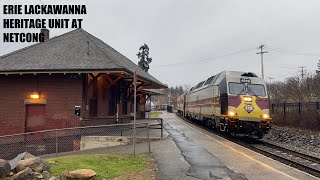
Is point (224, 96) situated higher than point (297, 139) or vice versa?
point (224, 96)

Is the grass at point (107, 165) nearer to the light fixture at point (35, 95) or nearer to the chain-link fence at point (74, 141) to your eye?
the chain-link fence at point (74, 141)

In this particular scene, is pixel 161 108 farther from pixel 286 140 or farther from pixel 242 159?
pixel 242 159

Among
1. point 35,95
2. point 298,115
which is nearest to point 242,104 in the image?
point 298,115

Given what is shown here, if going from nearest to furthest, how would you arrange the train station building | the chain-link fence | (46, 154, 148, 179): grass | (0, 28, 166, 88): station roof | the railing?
(46, 154, 148, 179): grass < the chain-link fence < (0, 28, 166, 88): station roof < the train station building < the railing

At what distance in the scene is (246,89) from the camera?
64.6ft

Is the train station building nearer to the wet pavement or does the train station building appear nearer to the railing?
the wet pavement

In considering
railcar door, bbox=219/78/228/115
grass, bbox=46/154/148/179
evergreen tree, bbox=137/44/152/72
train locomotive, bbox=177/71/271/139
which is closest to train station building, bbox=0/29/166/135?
railcar door, bbox=219/78/228/115

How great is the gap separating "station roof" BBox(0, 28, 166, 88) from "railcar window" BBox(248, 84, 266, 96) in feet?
20.7

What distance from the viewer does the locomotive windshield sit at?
19.5 m

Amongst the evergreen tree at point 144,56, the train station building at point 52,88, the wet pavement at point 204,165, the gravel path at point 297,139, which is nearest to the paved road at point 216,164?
the wet pavement at point 204,165

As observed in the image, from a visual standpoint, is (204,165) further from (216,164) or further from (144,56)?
(144,56)

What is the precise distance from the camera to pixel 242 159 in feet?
40.1

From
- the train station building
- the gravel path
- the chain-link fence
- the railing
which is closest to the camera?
the chain-link fence

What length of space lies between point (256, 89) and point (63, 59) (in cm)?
1082
